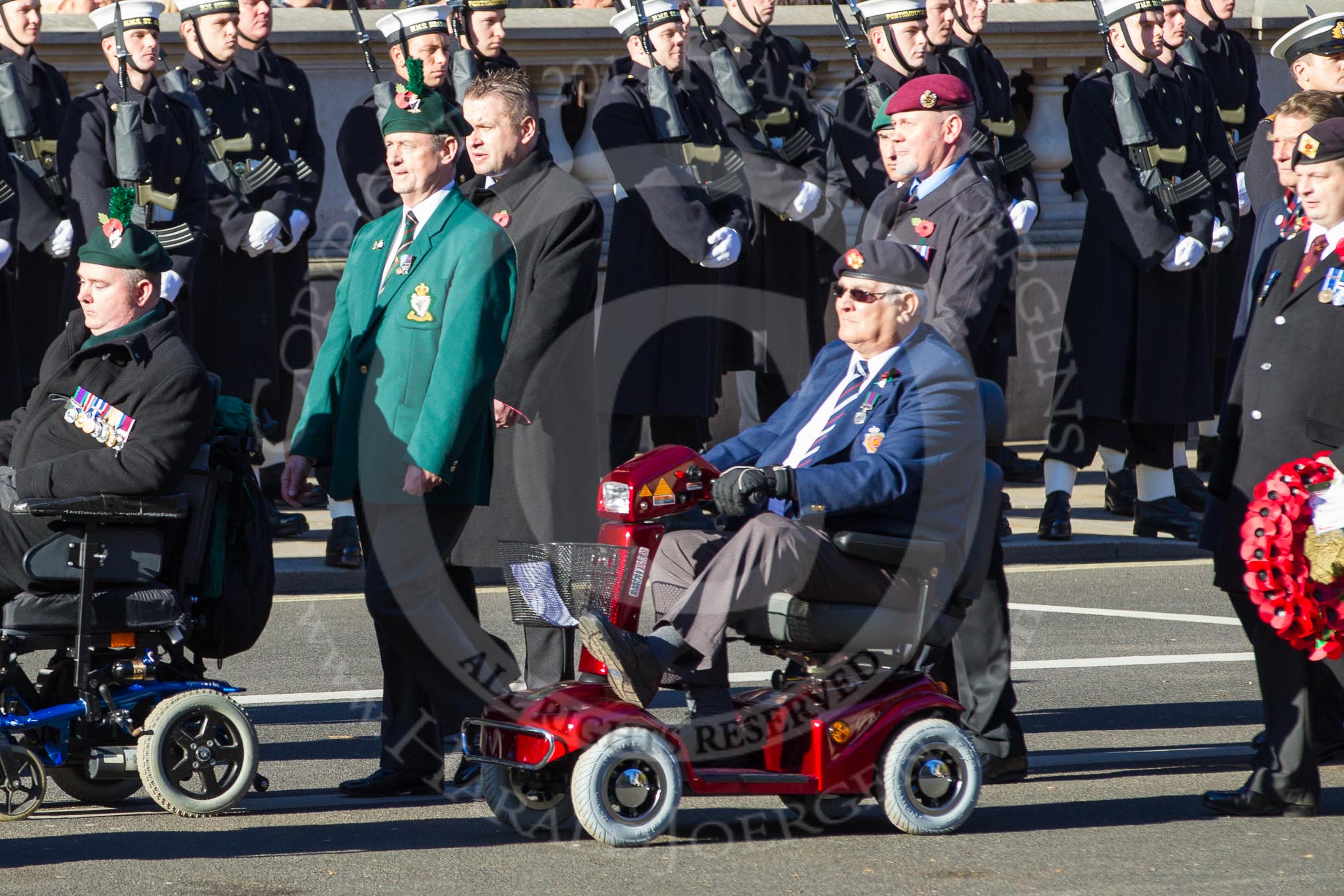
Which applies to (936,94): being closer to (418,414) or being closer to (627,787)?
(418,414)

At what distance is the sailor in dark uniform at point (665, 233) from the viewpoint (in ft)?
36.2

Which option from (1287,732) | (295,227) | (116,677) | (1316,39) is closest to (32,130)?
(295,227)

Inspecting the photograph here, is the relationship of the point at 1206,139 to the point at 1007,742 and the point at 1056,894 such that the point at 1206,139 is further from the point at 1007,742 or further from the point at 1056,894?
the point at 1056,894

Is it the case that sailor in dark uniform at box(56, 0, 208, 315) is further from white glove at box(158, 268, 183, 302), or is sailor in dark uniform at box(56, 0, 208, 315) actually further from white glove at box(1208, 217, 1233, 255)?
white glove at box(1208, 217, 1233, 255)

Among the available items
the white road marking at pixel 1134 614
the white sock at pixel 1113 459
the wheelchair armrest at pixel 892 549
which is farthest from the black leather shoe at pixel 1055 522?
the wheelchair armrest at pixel 892 549

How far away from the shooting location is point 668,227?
11.0 meters

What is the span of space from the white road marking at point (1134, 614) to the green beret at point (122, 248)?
438 centimetres

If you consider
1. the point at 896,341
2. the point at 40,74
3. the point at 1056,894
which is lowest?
the point at 1056,894

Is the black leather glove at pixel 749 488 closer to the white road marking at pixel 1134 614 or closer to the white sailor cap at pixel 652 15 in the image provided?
the white road marking at pixel 1134 614

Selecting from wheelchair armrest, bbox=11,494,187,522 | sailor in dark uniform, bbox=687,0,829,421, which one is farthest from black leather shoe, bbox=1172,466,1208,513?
wheelchair armrest, bbox=11,494,187,522

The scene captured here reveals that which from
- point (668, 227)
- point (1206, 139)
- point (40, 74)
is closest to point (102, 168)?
point (40, 74)

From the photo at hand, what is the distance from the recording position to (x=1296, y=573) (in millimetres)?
5820

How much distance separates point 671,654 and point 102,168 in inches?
233

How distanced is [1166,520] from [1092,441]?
534mm
